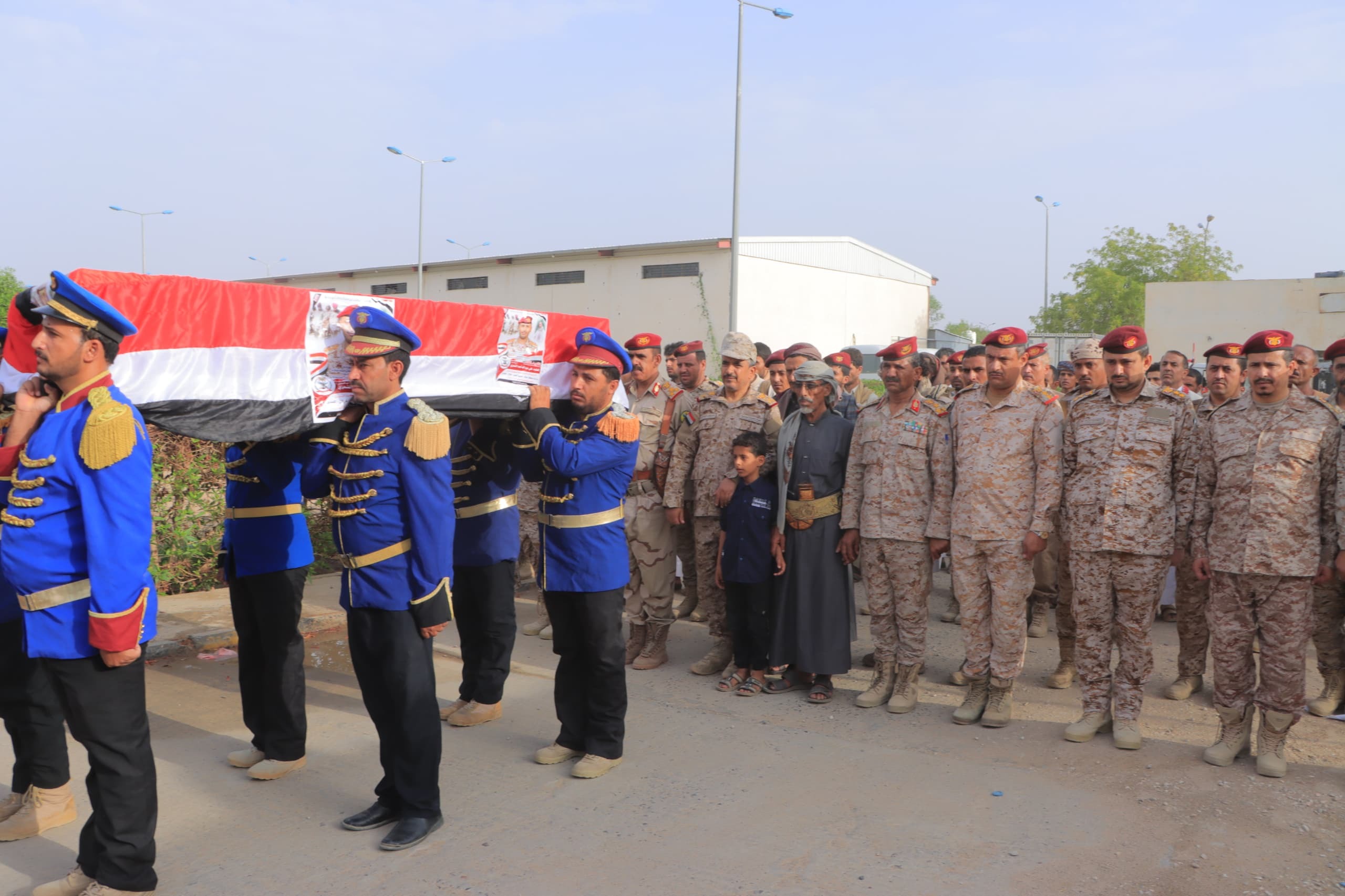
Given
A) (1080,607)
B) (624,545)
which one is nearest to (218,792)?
(624,545)

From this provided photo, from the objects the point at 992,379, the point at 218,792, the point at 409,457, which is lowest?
the point at 218,792

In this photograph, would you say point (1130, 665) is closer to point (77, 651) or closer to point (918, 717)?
point (918, 717)

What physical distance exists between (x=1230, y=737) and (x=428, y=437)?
3.95 meters

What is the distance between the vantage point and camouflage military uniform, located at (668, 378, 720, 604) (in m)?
6.52

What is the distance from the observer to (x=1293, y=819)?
4.04 metres

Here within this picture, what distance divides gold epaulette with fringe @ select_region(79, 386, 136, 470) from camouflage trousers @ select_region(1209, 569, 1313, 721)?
182 inches

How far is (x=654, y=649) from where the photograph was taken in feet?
20.8

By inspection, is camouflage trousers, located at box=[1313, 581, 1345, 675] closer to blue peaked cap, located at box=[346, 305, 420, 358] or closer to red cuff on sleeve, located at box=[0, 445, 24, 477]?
blue peaked cap, located at box=[346, 305, 420, 358]

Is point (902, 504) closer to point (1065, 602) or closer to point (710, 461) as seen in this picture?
point (710, 461)

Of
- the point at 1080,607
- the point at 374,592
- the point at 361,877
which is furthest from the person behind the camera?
the point at 1080,607

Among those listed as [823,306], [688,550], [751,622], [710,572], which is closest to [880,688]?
[751,622]

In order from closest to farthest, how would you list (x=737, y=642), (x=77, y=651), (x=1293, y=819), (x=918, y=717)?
(x=77, y=651) < (x=1293, y=819) < (x=918, y=717) < (x=737, y=642)

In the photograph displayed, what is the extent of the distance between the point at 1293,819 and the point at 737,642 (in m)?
2.88

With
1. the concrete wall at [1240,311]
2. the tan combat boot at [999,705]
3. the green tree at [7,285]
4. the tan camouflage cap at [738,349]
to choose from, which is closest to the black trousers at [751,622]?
the tan combat boot at [999,705]
